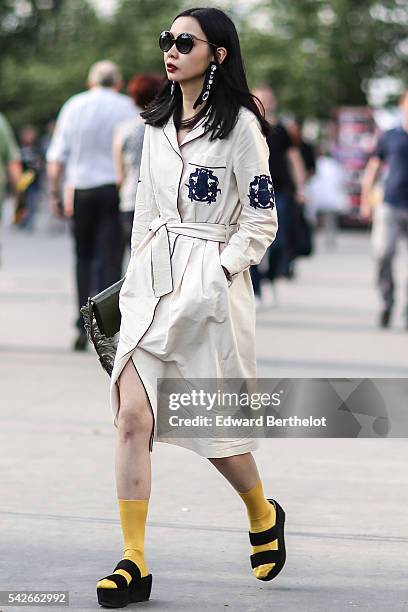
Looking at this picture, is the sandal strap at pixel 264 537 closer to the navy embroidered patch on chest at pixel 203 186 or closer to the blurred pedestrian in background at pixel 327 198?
the navy embroidered patch on chest at pixel 203 186

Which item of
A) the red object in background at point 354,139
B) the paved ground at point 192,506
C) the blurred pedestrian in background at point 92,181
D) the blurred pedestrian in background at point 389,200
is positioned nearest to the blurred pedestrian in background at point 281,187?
the blurred pedestrian in background at point 389,200

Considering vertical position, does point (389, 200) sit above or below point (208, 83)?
below

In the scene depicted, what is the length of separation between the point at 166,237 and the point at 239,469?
72 centimetres

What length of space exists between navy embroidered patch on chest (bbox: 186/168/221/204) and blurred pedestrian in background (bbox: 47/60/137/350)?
18.1ft

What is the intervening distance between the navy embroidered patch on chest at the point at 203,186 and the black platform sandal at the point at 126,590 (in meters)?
1.07

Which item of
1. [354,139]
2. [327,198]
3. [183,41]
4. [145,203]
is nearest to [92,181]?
[145,203]

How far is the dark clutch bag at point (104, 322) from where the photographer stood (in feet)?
14.8

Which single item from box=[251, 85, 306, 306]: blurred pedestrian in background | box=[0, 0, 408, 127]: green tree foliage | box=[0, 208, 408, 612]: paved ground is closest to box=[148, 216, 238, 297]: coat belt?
box=[0, 208, 408, 612]: paved ground

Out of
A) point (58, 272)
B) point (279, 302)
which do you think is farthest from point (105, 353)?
point (58, 272)

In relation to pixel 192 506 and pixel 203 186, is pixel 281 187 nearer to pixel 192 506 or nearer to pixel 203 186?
pixel 192 506

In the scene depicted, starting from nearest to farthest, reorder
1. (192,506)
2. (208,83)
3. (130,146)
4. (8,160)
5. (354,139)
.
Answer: (208,83), (192,506), (130,146), (8,160), (354,139)

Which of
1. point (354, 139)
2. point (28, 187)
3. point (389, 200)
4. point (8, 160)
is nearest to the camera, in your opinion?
point (8, 160)

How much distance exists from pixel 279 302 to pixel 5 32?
122 feet

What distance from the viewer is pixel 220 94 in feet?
14.6
